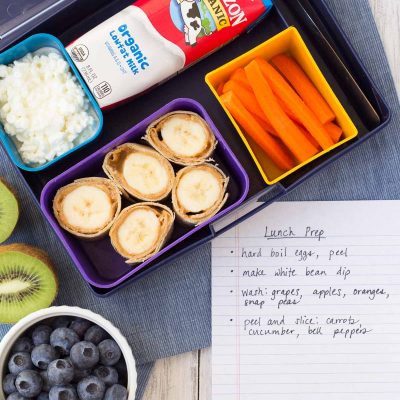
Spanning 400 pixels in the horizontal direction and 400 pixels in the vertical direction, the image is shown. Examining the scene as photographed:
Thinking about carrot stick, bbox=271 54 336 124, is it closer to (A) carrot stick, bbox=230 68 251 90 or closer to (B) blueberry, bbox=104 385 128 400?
(A) carrot stick, bbox=230 68 251 90

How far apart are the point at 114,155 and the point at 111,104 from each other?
0.25 feet

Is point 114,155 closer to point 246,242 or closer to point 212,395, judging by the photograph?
point 246,242

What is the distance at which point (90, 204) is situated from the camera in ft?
3.01

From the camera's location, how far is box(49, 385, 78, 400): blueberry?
843 millimetres

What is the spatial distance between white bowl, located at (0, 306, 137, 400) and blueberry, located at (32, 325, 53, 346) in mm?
11

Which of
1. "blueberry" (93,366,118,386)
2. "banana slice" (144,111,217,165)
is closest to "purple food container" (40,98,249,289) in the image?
"banana slice" (144,111,217,165)

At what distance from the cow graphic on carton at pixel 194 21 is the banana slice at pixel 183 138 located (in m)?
0.11

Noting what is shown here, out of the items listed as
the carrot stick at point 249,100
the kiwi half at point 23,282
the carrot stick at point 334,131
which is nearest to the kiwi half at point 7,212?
the kiwi half at point 23,282

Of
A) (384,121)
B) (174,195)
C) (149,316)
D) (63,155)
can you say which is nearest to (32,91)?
(63,155)

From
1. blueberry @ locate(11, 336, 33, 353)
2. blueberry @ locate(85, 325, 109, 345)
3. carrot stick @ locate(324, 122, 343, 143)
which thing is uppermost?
carrot stick @ locate(324, 122, 343, 143)

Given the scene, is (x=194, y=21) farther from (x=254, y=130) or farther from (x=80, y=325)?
(x=80, y=325)

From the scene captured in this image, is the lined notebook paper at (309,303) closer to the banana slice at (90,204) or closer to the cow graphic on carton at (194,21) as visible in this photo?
the banana slice at (90,204)

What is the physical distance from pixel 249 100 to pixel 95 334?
0.39 meters

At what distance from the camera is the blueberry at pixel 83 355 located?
858mm
